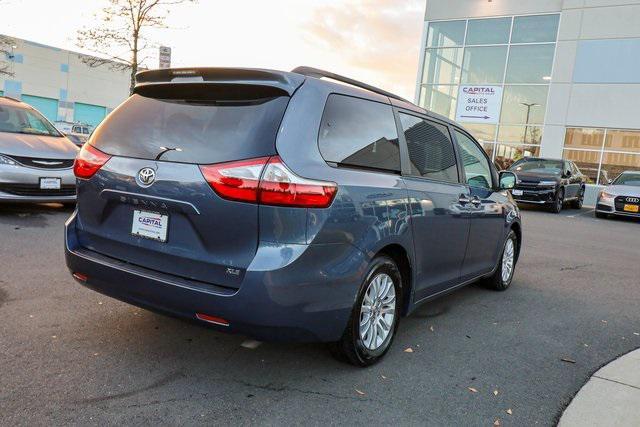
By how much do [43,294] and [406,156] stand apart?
306 centimetres

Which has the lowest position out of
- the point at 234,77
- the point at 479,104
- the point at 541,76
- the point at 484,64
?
the point at 234,77

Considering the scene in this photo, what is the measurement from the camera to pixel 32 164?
7230 millimetres

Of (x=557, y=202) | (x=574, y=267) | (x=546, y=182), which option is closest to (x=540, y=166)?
(x=546, y=182)

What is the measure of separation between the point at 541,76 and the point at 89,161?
23.1 m

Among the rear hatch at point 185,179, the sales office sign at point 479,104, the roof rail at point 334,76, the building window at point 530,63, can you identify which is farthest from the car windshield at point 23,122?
the building window at point 530,63

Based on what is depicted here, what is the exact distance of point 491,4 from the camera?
23.6 meters

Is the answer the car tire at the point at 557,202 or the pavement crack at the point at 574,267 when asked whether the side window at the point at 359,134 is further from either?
the car tire at the point at 557,202

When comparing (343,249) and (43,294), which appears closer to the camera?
(343,249)

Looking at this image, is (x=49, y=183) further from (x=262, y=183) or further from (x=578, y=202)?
(x=578, y=202)

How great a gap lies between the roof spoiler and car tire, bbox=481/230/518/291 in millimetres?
3446

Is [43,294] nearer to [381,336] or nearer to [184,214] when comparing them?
[184,214]

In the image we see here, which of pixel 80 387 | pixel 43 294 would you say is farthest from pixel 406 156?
pixel 43 294

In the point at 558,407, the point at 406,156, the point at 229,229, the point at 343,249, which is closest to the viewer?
the point at 229,229

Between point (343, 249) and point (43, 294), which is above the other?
point (343, 249)
